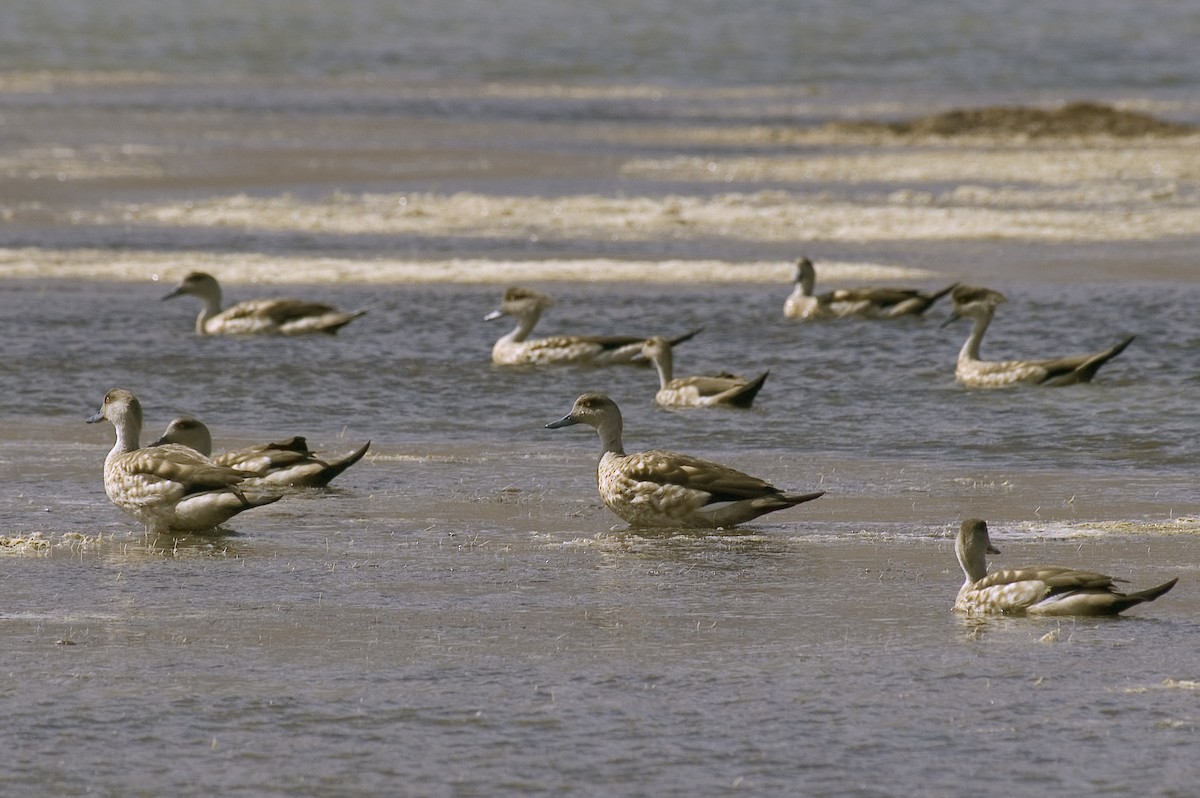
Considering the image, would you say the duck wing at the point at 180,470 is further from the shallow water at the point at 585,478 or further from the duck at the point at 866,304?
the duck at the point at 866,304

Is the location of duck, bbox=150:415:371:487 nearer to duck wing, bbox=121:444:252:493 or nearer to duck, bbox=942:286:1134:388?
duck wing, bbox=121:444:252:493

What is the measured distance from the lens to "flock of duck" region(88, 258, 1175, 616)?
966 cm

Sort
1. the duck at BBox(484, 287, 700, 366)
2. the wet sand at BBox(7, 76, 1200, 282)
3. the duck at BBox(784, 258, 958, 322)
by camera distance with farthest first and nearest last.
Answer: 1. the wet sand at BBox(7, 76, 1200, 282)
2. the duck at BBox(784, 258, 958, 322)
3. the duck at BBox(484, 287, 700, 366)

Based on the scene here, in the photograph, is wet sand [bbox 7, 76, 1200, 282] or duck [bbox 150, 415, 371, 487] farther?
wet sand [bbox 7, 76, 1200, 282]

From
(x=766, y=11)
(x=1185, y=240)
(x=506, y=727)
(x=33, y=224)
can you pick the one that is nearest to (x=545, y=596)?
(x=506, y=727)

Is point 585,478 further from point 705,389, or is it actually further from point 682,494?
point 705,389

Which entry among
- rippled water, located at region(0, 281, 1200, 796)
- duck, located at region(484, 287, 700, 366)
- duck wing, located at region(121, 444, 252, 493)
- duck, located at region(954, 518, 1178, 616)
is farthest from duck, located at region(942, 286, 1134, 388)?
duck wing, located at region(121, 444, 252, 493)

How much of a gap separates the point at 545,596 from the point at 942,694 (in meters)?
2.30

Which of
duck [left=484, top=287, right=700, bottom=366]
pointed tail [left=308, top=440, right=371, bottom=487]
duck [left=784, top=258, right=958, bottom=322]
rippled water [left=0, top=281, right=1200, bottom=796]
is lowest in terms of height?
rippled water [left=0, top=281, right=1200, bottom=796]

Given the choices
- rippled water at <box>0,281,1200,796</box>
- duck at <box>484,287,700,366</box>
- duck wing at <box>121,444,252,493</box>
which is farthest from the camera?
duck at <box>484,287,700,366</box>

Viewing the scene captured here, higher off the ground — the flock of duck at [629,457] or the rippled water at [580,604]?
the flock of duck at [629,457]

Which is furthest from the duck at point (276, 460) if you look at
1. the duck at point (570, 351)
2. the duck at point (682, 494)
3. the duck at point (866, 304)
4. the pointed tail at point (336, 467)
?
the duck at point (866, 304)

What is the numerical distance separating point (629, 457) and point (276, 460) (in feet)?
7.43

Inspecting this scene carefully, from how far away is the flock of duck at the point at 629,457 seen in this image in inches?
380
